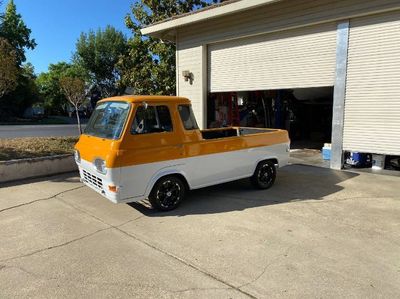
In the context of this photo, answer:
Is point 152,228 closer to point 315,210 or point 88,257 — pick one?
point 88,257

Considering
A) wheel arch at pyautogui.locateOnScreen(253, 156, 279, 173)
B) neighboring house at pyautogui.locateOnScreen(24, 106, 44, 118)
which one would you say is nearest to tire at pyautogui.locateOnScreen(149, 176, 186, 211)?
wheel arch at pyautogui.locateOnScreen(253, 156, 279, 173)

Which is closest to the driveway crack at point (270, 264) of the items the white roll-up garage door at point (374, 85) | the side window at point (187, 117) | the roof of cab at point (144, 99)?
the side window at point (187, 117)

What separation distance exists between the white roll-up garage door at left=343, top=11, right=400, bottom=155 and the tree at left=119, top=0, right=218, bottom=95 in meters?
10.2

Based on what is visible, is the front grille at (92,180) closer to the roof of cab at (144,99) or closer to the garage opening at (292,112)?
the roof of cab at (144,99)

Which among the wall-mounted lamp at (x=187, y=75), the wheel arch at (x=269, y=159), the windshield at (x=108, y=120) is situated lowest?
the wheel arch at (x=269, y=159)

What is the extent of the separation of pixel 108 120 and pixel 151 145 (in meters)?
0.92

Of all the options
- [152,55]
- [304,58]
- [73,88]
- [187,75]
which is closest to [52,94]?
[152,55]

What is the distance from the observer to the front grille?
5.48m

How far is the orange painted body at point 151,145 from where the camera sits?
513 centimetres

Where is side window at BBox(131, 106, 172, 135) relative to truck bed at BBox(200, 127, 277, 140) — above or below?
above

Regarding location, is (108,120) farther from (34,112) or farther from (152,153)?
(34,112)

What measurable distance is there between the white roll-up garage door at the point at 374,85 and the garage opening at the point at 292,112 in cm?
511

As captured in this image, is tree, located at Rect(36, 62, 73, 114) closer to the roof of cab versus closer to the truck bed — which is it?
the truck bed

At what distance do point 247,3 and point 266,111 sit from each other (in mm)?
6765
